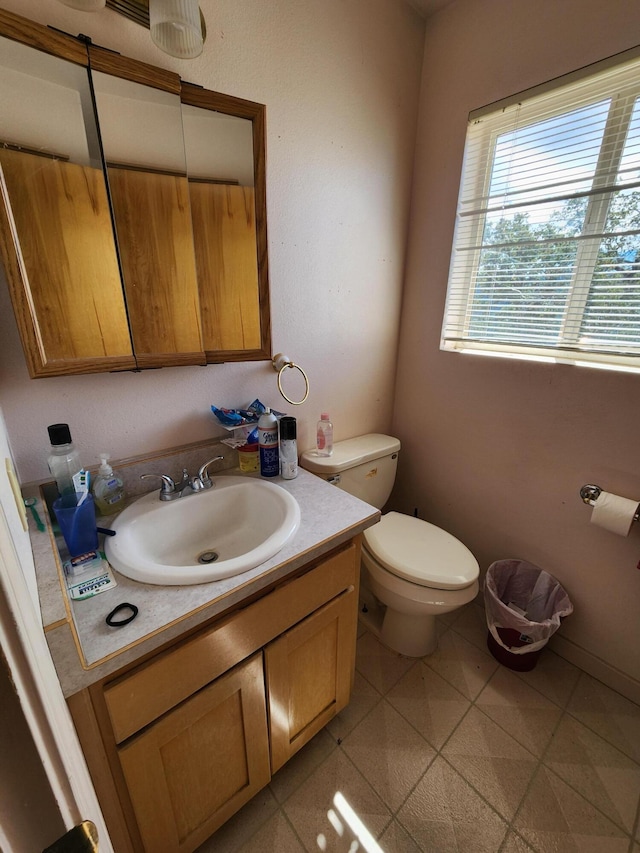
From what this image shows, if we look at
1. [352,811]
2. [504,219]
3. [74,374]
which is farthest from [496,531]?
[74,374]

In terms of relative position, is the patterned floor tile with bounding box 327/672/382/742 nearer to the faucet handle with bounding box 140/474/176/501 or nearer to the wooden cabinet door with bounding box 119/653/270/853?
the wooden cabinet door with bounding box 119/653/270/853

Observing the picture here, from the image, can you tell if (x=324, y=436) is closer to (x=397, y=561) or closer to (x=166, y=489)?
(x=397, y=561)

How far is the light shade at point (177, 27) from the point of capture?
79 centimetres

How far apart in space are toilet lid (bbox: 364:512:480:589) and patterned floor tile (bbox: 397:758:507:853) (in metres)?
0.55

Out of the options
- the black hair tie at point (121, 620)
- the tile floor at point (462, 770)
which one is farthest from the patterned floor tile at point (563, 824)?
the black hair tie at point (121, 620)

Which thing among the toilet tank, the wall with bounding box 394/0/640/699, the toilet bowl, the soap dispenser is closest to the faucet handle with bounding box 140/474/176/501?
the soap dispenser

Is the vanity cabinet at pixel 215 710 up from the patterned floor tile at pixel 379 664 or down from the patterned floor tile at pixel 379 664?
up

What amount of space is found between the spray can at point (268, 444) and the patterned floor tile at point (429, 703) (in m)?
0.95

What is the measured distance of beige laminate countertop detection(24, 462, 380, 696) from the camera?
566 mm

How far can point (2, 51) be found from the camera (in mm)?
715

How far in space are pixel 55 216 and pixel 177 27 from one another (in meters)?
0.52

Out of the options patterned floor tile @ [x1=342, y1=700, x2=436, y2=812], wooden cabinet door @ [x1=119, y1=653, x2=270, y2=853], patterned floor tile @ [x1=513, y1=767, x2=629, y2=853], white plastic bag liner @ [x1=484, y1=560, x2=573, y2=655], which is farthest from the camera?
white plastic bag liner @ [x1=484, y1=560, x2=573, y2=655]

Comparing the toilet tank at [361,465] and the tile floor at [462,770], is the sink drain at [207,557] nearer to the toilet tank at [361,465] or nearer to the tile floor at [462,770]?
the toilet tank at [361,465]

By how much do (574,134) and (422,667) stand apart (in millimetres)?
1974
